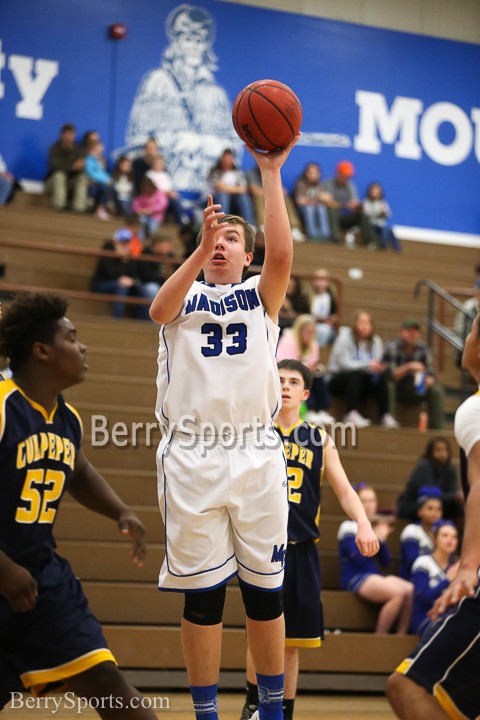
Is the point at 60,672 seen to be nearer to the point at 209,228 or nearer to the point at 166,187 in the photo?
the point at 209,228

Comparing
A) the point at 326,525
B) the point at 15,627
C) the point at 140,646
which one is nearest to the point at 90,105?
the point at 326,525

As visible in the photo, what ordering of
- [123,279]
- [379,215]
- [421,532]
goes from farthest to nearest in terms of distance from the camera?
[379,215], [123,279], [421,532]

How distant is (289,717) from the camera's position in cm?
469

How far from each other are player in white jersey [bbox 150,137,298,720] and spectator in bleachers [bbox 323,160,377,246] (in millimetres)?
10414

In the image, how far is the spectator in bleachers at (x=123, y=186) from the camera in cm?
1344

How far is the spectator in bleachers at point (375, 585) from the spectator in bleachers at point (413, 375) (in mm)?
2656

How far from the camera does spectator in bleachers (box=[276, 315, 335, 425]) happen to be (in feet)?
30.0

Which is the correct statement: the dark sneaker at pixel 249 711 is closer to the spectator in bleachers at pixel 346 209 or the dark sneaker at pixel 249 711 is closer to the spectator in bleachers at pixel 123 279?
the spectator in bleachers at pixel 123 279

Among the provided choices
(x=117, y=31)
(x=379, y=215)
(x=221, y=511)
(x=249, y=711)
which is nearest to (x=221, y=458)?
(x=221, y=511)

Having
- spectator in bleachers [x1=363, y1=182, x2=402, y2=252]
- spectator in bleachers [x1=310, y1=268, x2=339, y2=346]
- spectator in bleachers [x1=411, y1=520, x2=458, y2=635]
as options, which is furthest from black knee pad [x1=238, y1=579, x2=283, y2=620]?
spectator in bleachers [x1=363, y1=182, x2=402, y2=252]

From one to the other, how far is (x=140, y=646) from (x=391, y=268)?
8.37 metres

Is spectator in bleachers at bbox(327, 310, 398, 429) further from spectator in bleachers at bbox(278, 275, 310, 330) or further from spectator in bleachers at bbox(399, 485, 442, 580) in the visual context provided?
spectator in bleachers at bbox(399, 485, 442, 580)

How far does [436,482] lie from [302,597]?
3247 mm

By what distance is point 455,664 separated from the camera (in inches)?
121
